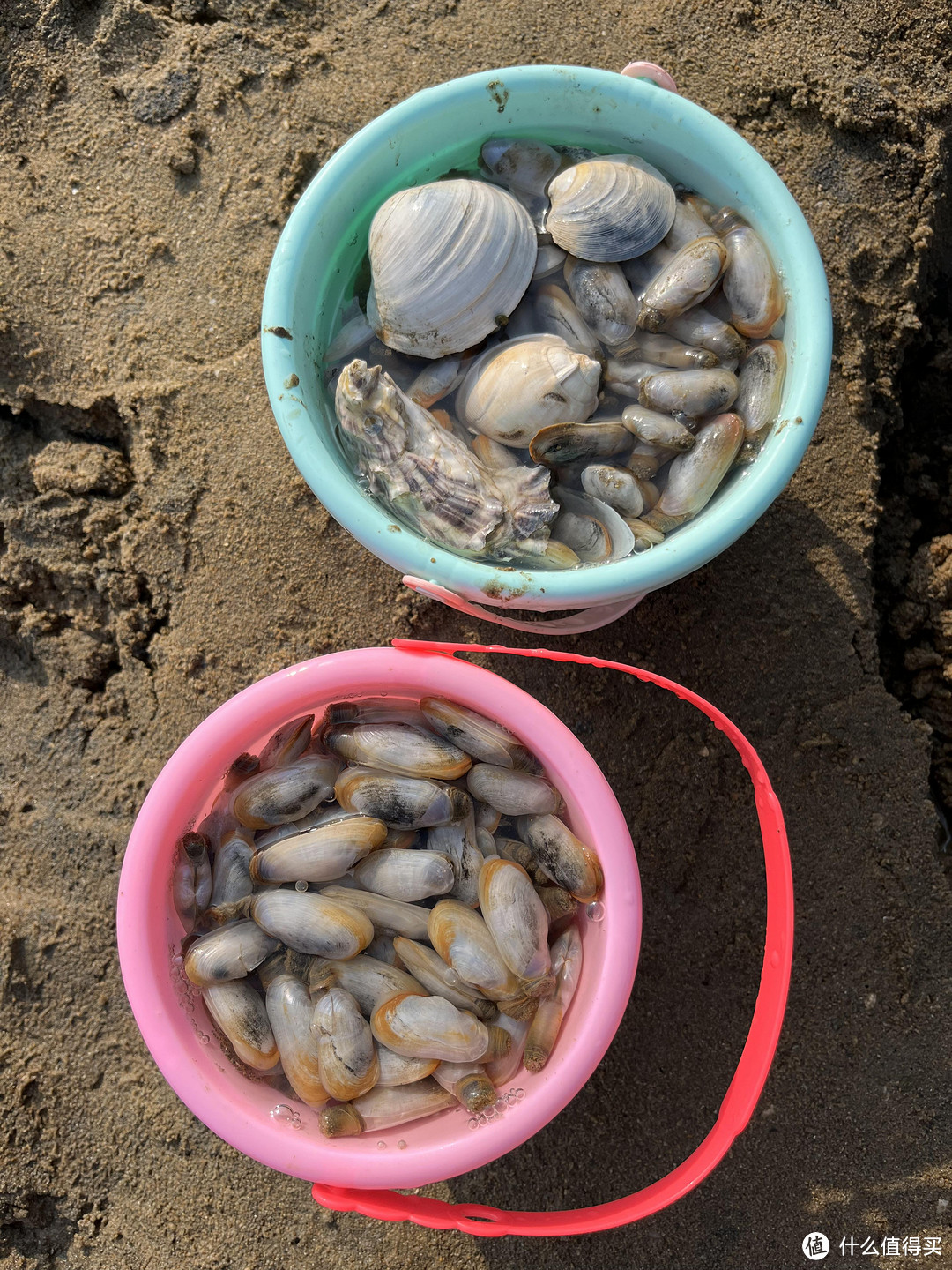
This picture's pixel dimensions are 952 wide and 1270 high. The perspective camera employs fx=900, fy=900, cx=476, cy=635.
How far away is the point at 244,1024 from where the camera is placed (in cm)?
146

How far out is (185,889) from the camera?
1508 millimetres

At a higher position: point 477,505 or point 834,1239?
point 477,505

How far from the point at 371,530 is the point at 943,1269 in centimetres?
176

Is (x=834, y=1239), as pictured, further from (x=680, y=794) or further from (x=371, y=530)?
(x=371, y=530)

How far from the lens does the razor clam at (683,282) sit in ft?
4.83

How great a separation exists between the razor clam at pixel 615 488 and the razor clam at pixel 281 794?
660 millimetres

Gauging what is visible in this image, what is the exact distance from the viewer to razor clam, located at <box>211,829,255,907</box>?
1.53 m

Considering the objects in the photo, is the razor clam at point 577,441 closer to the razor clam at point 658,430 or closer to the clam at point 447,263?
the razor clam at point 658,430

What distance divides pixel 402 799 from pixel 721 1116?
0.74 meters

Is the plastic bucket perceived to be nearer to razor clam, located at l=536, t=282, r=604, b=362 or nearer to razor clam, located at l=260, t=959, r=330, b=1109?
razor clam, located at l=260, t=959, r=330, b=1109

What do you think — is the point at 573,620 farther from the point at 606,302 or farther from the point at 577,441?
the point at 606,302

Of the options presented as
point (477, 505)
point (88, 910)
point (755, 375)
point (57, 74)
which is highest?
point (57, 74)

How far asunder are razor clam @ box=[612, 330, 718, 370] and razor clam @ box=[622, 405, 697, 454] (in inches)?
3.9

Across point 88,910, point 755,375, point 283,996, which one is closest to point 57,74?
point 755,375
